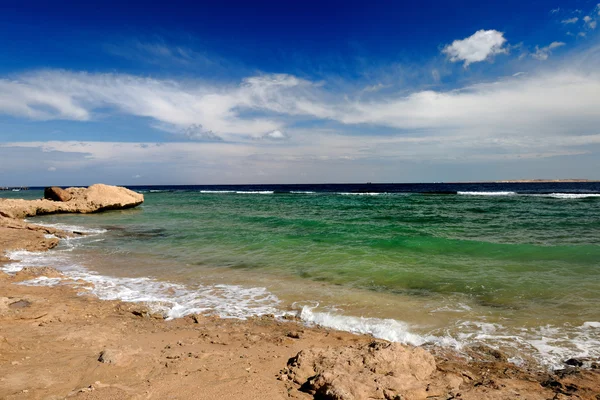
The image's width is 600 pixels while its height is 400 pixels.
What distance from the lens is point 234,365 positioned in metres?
3.86

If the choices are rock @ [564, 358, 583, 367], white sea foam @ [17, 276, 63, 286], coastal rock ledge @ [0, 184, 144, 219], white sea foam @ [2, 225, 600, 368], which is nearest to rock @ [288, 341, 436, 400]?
white sea foam @ [2, 225, 600, 368]

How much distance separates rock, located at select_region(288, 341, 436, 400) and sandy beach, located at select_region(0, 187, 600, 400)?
11 mm

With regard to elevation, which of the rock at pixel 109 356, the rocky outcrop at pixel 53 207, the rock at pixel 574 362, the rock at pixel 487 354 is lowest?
the rock at pixel 487 354

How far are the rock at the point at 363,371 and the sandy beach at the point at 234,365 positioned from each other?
11 millimetres

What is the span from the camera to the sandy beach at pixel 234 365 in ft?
10.7

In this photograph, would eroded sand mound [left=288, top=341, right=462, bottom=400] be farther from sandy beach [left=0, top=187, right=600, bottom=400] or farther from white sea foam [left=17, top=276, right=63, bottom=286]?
white sea foam [left=17, top=276, right=63, bottom=286]

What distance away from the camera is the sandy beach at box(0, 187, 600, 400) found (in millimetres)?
3275

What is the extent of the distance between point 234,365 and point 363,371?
58.1 inches

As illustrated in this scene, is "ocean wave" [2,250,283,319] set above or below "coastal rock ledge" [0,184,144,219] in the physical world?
below

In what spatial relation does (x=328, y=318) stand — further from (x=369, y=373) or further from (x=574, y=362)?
(x=574, y=362)

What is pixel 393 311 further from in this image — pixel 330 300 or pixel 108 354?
pixel 108 354

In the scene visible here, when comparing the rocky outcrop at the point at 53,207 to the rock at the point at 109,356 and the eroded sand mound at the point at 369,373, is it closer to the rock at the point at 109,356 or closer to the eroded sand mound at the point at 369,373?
the rock at the point at 109,356

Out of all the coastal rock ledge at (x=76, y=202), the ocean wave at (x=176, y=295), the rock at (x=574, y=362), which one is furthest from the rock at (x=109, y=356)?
the coastal rock ledge at (x=76, y=202)

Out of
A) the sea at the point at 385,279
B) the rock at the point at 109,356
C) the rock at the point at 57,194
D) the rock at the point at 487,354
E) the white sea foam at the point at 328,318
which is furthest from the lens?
the rock at the point at 57,194
